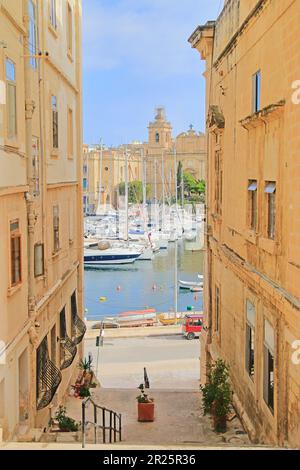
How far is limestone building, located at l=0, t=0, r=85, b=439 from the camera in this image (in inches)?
391

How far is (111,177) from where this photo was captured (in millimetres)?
106688

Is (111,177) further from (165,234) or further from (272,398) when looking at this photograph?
→ (272,398)

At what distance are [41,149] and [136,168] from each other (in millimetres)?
103904

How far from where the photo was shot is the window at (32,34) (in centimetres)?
1152

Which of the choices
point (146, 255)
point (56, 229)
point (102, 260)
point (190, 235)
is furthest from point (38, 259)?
point (190, 235)

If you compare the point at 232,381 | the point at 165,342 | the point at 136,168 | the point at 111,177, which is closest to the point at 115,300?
the point at 165,342

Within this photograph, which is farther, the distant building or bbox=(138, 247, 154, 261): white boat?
the distant building

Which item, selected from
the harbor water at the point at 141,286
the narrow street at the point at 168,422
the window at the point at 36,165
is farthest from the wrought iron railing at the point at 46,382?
the harbor water at the point at 141,286

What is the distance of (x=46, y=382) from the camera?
40.9ft

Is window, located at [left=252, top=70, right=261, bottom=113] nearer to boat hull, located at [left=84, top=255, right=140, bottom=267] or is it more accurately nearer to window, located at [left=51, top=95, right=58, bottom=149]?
window, located at [left=51, top=95, right=58, bottom=149]

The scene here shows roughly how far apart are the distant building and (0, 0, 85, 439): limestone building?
80273 mm

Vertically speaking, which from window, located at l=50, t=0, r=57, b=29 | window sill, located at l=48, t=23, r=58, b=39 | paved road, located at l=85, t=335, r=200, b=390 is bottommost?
paved road, located at l=85, t=335, r=200, b=390

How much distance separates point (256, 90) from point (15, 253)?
15.6 ft

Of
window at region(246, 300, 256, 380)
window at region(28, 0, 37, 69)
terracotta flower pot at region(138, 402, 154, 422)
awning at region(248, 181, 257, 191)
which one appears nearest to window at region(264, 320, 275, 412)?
window at region(246, 300, 256, 380)
